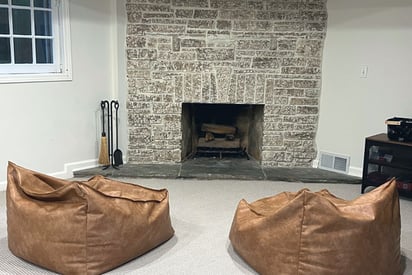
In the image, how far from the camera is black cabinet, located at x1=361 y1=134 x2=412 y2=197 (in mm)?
3988

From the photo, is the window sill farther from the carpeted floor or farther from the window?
the carpeted floor

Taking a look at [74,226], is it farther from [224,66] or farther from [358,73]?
[358,73]

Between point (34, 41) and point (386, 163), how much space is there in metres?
3.69

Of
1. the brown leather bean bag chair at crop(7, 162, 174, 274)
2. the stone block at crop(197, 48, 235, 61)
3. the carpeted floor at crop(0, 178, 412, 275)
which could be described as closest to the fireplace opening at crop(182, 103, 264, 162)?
the stone block at crop(197, 48, 235, 61)

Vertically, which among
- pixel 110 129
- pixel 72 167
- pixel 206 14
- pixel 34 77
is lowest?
pixel 72 167

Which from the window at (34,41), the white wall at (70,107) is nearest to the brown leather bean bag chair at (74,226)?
the white wall at (70,107)

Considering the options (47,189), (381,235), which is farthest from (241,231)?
(47,189)

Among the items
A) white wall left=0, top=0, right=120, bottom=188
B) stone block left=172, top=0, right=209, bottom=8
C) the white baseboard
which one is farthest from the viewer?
stone block left=172, top=0, right=209, bottom=8

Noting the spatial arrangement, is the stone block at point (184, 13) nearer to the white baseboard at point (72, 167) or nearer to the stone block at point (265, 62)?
the stone block at point (265, 62)

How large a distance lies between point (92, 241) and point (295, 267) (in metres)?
1.19

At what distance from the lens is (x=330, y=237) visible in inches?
91.7

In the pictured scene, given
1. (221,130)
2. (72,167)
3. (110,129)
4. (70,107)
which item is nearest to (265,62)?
(221,130)

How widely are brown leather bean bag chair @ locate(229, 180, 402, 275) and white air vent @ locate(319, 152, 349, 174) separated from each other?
2226 millimetres

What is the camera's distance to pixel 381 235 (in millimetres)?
2414
